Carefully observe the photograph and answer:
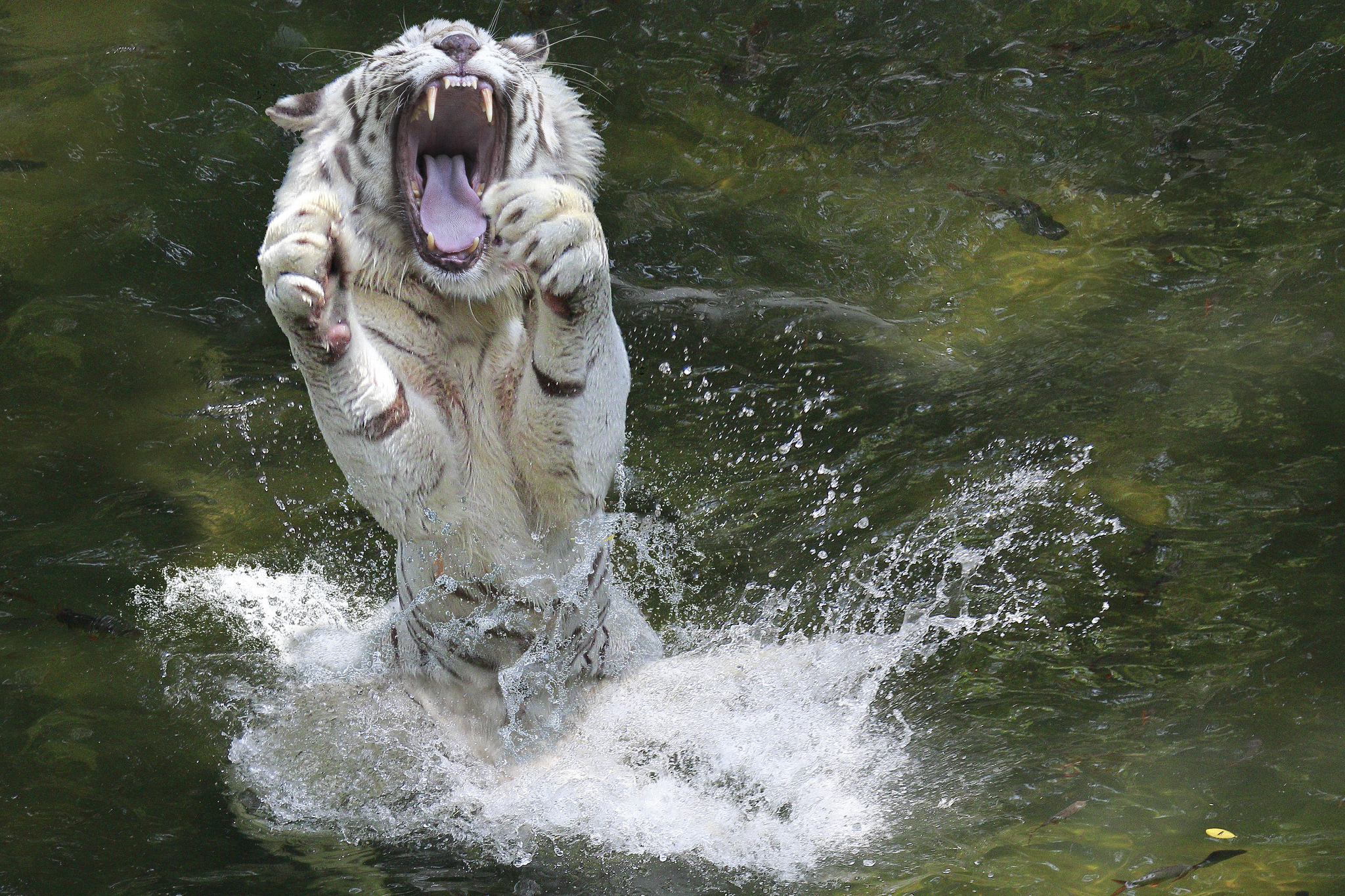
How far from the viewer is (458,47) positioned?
2.46 m

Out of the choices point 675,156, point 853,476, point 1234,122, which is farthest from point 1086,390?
point 675,156

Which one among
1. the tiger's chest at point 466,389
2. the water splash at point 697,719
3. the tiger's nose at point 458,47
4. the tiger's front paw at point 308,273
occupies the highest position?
the tiger's nose at point 458,47

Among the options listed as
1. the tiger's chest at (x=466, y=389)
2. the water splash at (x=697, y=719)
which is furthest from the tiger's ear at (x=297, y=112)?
the water splash at (x=697, y=719)

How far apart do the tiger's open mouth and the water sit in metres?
1.34

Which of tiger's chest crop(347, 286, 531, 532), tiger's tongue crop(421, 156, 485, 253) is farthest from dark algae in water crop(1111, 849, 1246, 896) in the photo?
tiger's tongue crop(421, 156, 485, 253)

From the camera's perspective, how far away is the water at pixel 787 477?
8.31 feet

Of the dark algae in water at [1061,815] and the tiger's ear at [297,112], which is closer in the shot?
the dark algae in water at [1061,815]

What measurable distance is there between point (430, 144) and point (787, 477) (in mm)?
1862

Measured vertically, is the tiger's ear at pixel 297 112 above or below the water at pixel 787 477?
above

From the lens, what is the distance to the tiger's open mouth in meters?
2.45

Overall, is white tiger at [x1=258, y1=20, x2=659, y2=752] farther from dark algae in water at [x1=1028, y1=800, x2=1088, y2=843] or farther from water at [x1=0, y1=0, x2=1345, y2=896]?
dark algae in water at [x1=1028, y1=800, x2=1088, y2=843]

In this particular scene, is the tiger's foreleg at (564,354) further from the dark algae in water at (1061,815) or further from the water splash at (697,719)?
the dark algae in water at (1061,815)

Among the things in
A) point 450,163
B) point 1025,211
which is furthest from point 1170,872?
point 1025,211

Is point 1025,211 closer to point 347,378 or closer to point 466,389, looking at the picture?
point 466,389
